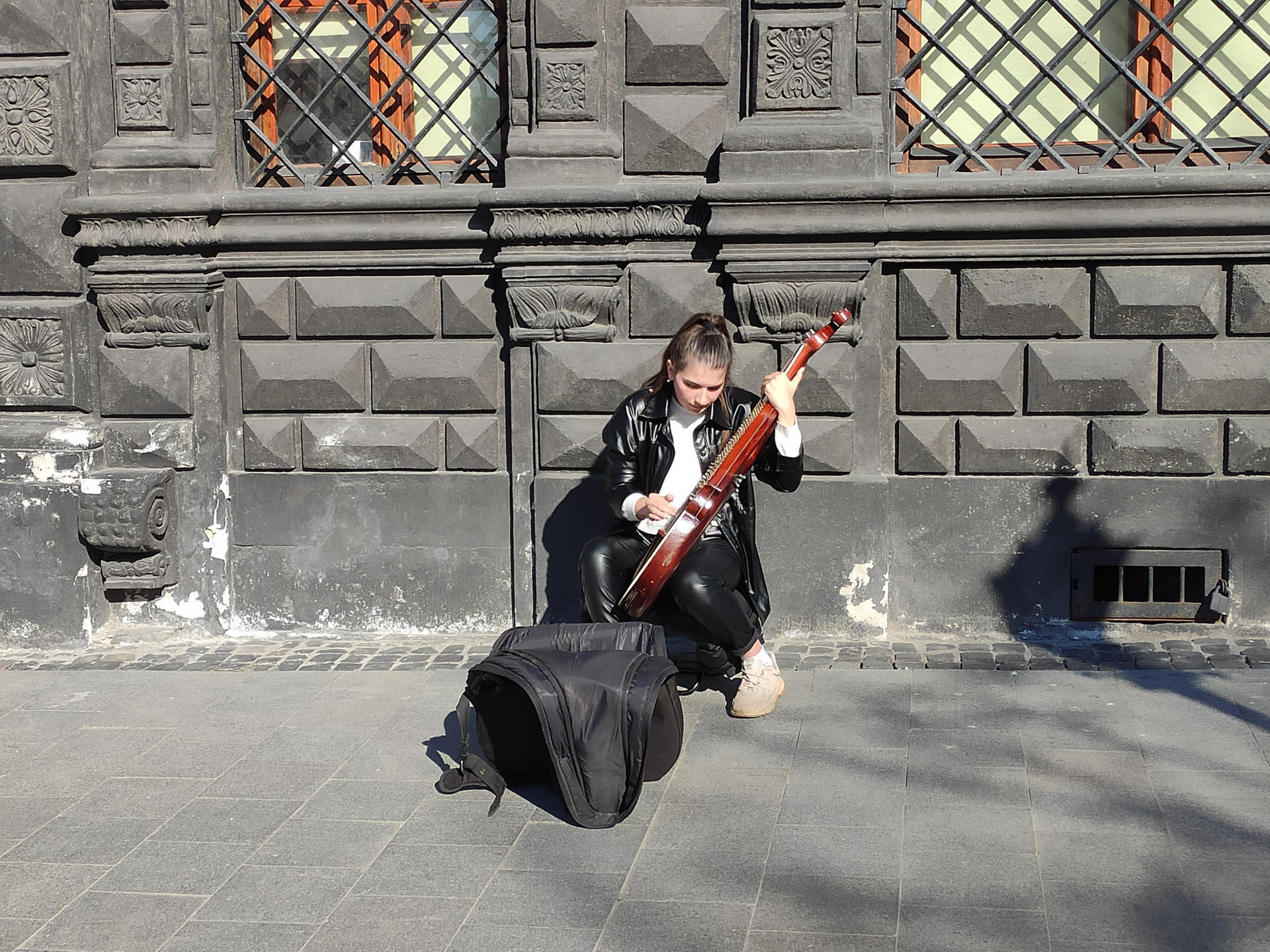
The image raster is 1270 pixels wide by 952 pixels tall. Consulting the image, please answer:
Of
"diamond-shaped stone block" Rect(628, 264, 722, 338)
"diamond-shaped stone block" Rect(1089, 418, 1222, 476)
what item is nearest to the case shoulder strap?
"diamond-shaped stone block" Rect(628, 264, 722, 338)

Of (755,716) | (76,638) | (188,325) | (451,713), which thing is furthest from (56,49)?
(755,716)

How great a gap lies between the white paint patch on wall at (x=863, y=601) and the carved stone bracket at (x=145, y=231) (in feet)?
10.7

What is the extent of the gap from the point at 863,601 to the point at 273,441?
2806 mm

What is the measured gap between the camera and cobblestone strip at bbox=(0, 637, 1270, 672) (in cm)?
583

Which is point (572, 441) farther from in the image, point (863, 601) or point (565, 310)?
point (863, 601)

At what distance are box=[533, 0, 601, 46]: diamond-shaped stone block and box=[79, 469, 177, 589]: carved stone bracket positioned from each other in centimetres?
267

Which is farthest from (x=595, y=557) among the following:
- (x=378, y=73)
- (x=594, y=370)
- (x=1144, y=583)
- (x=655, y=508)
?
(x=378, y=73)

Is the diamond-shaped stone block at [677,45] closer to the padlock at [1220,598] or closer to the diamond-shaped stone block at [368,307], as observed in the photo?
the diamond-shaped stone block at [368,307]

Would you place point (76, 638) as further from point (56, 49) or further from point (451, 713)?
point (56, 49)

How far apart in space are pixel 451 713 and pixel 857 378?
2282 mm

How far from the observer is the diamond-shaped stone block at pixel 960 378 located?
241 inches

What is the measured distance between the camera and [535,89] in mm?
6207

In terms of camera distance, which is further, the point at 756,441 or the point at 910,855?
the point at 756,441

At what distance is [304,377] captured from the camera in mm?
6531
